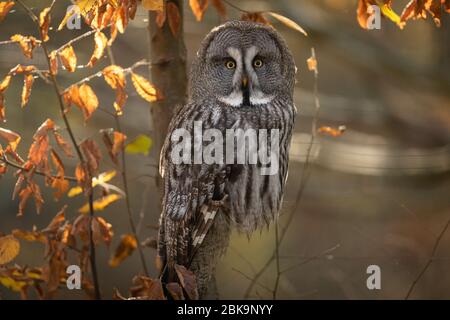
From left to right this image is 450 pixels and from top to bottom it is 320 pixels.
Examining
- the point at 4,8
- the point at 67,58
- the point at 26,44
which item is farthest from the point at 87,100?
the point at 4,8

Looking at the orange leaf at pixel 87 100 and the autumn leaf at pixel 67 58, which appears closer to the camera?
the autumn leaf at pixel 67 58

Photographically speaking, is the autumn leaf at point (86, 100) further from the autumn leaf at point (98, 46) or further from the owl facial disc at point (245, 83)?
the owl facial disc at point (245, 83)

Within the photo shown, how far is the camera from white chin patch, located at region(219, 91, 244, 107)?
10.2 feet

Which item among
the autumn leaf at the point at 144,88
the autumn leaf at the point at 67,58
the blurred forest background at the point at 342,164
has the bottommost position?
the blurred forest background at the point at 342,164

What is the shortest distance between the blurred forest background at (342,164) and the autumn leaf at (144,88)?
9.19 feet

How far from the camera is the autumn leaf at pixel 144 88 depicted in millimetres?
2998

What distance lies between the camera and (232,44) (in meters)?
3.04

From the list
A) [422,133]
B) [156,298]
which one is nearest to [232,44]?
[156,298]

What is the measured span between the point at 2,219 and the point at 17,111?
1.09 metres

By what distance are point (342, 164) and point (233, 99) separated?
3428 millimetres

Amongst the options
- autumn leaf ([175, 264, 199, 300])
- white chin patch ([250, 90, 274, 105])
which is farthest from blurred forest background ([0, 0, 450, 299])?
autumn leaf ([175, 264, 199, 300])

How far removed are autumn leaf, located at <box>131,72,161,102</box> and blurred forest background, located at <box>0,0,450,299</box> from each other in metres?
2.80

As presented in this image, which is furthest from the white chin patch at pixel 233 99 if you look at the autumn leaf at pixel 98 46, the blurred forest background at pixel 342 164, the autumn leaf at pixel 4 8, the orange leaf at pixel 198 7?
the blurred forest background at pixel 342 164
